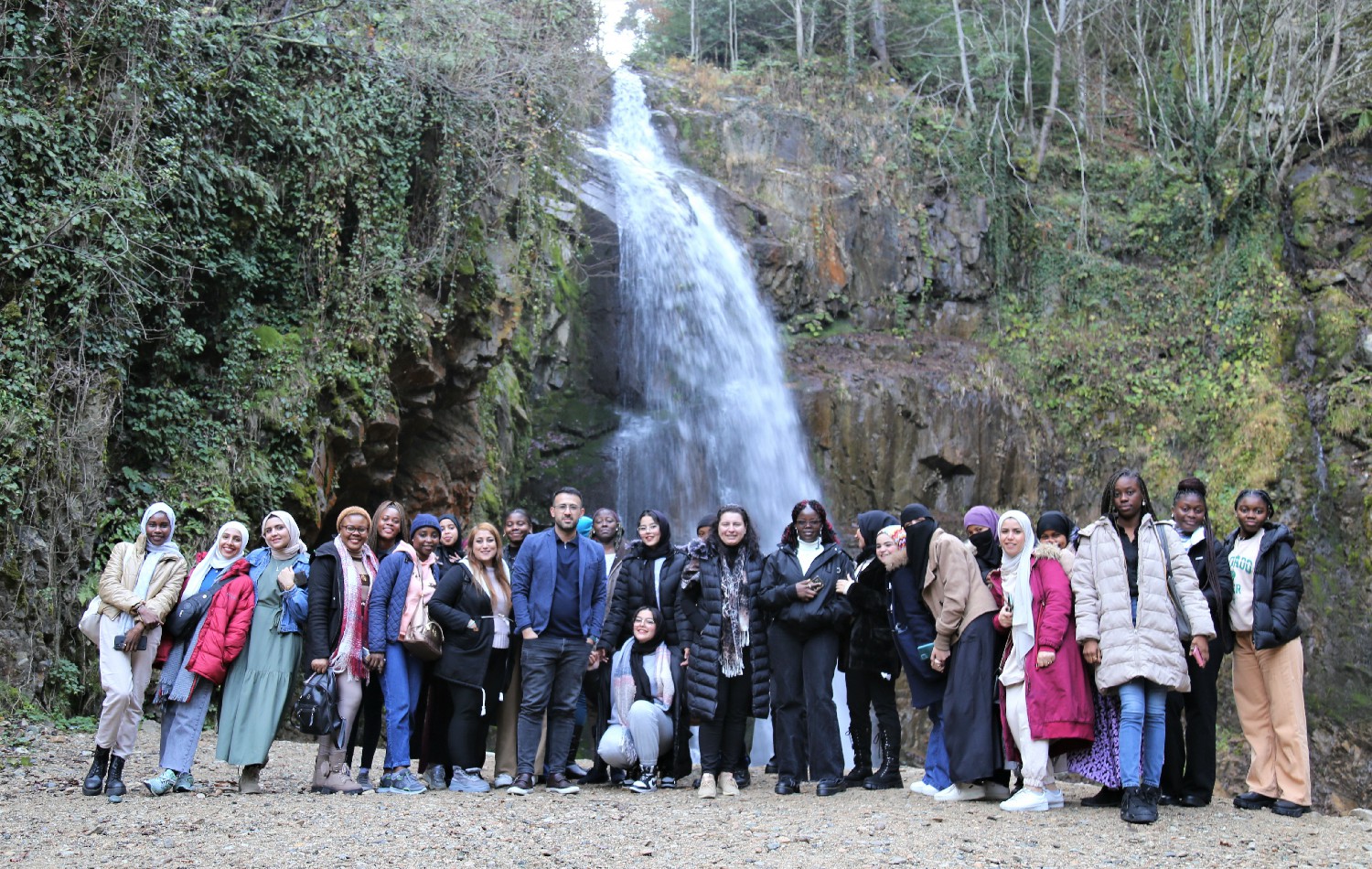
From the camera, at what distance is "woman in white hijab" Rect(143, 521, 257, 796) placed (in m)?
6.24

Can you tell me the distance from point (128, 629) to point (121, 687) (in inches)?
12.6

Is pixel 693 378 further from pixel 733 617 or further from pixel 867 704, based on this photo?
pixel 733 617

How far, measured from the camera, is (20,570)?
27.5 feet

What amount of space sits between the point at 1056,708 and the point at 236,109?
943 cm

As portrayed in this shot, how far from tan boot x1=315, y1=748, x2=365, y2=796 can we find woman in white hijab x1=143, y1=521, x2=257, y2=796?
0.75 metres

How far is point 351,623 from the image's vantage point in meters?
6.59

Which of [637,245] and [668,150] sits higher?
[668,150]

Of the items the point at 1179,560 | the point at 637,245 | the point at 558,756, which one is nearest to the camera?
the point at 1179,560

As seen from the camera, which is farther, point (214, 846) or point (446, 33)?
point (446, 33)

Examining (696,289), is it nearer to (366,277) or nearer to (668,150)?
(668,150)

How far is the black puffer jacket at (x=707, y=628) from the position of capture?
21.5 feet

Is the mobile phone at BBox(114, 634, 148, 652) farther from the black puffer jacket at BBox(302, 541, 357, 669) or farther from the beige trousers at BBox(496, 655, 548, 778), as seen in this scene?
the beige trousers at BBox(496, 655, 548, 778)

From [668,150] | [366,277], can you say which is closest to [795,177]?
[668,150]

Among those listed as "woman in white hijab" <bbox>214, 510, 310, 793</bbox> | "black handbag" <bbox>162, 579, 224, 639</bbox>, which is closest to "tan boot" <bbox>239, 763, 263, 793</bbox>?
"woman in white hijab" <bbox>214, 510, 310, 793</bbox>
